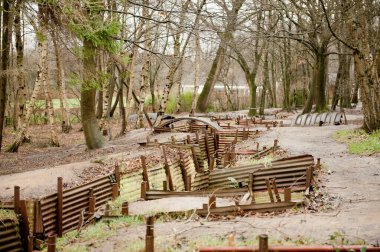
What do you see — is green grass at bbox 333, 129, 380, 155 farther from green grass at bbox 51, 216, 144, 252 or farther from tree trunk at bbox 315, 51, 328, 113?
green grass at bbox 51, 216, 144, 252

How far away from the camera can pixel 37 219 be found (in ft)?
24.7

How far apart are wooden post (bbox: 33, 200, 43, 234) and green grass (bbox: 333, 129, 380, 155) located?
1002 cm

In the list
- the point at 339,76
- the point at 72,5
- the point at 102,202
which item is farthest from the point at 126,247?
the point at 339,76

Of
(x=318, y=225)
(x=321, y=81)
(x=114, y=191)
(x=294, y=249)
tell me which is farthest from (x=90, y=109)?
(x=321, y=81)

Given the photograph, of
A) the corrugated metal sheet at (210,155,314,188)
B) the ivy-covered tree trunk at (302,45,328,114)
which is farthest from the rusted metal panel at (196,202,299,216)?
the ivy-covered tree trunk at (302,45,328,114)

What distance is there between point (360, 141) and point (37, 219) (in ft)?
40.6

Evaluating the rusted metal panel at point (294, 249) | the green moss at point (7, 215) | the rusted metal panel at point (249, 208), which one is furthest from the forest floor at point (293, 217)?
the green moss at point (7, 215)

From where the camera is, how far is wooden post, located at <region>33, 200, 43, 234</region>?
7.49 metres

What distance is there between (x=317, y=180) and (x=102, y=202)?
16.7ft

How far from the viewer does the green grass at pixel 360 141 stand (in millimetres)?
13297

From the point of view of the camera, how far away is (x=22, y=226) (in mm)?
7488

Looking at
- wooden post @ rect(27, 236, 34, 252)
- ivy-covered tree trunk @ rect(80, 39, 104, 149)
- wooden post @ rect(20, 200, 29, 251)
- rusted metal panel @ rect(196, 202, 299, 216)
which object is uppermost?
ivy-covered tree trunk @ rect(80, 39, 104, 149)

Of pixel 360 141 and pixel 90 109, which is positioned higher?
pixel 90 109

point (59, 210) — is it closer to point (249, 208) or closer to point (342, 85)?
point (249, 208)
